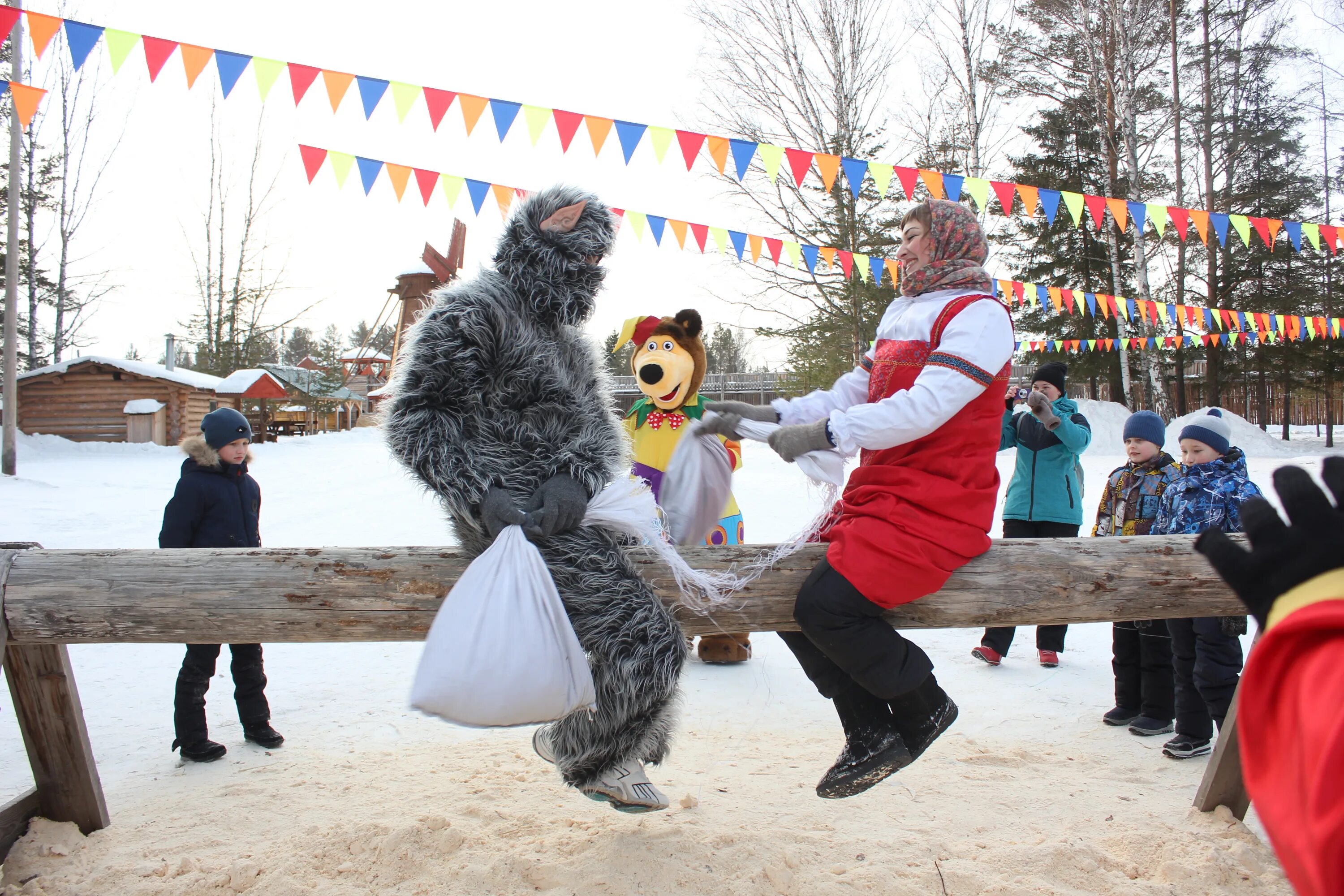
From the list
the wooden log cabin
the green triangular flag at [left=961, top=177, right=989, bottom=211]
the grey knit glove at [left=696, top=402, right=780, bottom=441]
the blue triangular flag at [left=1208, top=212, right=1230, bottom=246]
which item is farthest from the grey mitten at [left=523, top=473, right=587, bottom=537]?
the wooden log cabin

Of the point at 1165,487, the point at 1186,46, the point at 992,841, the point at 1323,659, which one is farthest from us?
the point at 1186,46

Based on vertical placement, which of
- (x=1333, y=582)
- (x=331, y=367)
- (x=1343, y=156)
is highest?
(x=1343, y=156)

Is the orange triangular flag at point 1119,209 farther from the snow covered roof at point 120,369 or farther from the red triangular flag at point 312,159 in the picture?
the snow covered roof at point 120,369

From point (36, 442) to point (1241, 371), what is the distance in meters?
27.4

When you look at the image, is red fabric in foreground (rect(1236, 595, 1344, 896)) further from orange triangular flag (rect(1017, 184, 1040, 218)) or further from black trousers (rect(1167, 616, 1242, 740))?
orange triangular flag (rect(1017, 184, 1040, 218))

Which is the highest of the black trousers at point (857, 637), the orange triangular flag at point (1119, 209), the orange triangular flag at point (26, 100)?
the orange triangular flag at point (26, 100)

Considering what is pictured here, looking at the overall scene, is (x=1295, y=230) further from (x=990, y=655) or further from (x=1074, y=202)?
(x=990, y=655)

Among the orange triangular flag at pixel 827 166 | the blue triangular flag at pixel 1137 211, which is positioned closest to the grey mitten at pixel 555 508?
the orange triangular flag at pixel 827 166

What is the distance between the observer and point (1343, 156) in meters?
19.5

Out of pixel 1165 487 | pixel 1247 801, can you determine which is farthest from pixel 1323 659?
pixel 1165 487

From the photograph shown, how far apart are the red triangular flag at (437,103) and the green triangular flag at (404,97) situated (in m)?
0.07

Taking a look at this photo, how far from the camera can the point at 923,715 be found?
2266 millimetres

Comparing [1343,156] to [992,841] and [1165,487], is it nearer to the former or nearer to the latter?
[1165,487]

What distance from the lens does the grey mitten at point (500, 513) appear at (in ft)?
6.70
